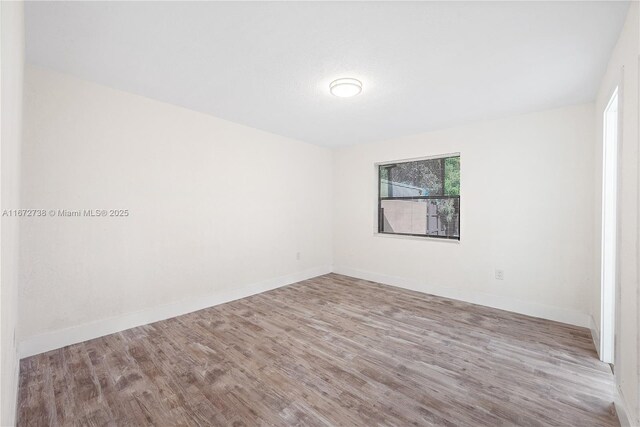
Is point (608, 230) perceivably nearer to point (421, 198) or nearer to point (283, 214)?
point (421, 198)

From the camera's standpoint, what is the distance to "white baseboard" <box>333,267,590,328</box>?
9.97 ft

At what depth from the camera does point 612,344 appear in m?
2.25

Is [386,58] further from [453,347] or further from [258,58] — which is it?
[453,347]

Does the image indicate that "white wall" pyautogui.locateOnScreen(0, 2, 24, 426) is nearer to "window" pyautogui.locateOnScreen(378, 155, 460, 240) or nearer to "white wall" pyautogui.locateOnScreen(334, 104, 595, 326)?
"white wall" pyautogui.locateOnScreen(334, 104, 595, 326)

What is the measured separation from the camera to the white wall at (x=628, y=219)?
59.3 inches

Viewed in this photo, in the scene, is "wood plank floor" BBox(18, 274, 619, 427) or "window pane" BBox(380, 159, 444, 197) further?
"window pane" BBox(380, 159, 444, 197)

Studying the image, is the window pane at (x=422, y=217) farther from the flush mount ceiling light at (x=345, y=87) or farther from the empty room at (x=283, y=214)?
the flush mount ceiling light at (x=345, y=87)

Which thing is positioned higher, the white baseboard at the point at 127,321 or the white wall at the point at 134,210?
the white wall at the point at 134,210

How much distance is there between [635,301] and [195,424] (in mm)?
2577

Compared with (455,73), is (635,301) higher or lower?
lower

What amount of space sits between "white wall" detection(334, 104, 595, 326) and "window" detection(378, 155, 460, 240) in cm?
21

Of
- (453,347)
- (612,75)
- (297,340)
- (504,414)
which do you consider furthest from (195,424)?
(612,75)

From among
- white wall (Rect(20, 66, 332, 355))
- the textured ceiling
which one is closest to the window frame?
the textured ceiling

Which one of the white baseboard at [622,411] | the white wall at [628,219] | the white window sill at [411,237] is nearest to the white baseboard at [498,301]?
the white window sill at [411,237]
